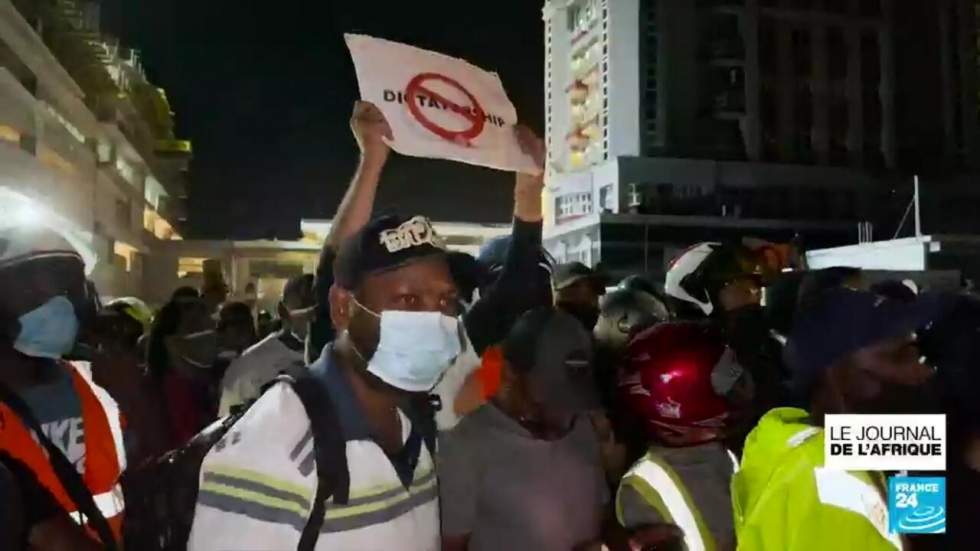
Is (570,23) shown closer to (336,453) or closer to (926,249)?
(926,249)

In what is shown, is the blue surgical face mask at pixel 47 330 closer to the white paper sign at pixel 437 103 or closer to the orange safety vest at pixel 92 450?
the orange safety vest at pixel 92 450

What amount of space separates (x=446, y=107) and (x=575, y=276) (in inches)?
45.9

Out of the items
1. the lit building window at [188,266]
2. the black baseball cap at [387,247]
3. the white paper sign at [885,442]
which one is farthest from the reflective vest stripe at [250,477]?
the lit building window at [188,266]

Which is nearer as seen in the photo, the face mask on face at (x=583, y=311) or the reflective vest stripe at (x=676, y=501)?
the reflective vest stripe at (x=676, y=501)

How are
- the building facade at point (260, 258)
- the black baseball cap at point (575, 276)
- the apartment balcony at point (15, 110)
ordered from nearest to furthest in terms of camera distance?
1. the building facade at point (260, 258)
2. the black baseball cap at point (575, 276)
3. the apartment balcony at point (15, 110)

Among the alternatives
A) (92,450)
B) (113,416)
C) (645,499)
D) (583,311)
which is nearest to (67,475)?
(92,450)

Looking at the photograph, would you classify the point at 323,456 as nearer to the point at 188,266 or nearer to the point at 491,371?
the point at 491,371

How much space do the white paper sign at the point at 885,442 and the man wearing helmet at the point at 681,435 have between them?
1.01ft

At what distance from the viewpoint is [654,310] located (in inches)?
144

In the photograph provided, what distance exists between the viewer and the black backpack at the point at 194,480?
1.67m

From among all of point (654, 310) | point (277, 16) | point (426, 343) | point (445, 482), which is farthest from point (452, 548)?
point (277, 16)

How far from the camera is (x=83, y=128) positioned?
786 inches

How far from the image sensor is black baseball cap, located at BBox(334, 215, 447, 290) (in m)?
1.92

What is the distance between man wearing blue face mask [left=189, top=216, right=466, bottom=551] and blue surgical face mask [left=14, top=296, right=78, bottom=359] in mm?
818
